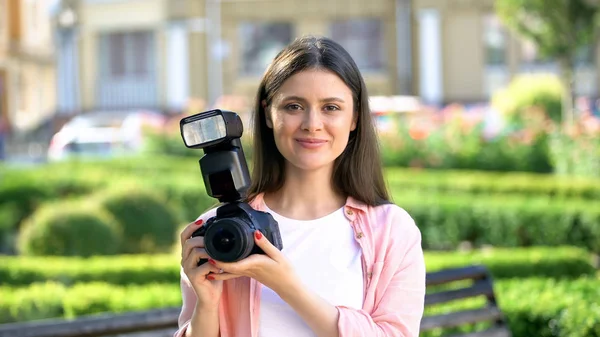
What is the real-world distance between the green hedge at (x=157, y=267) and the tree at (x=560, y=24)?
7.94 metres

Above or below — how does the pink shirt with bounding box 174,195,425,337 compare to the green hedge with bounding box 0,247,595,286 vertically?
above

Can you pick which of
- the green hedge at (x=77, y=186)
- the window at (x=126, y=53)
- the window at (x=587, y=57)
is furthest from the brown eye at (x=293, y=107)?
the window at (x=126, y=53)

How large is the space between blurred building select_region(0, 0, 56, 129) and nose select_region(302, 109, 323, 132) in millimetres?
27482

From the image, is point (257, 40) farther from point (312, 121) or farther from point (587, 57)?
point (312, 121)

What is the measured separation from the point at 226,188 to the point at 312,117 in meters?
0.29

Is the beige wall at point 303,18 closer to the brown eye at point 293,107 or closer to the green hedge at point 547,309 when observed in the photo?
the green hedge at point 547,309

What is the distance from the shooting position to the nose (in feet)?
6.95

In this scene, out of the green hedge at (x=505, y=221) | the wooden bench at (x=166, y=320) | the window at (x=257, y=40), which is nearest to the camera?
the wooden bench at (x=166, y=320)

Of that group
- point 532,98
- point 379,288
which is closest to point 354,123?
point 379,288

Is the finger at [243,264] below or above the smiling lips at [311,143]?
below

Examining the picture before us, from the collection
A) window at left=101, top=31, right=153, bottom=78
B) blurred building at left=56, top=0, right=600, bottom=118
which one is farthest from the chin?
window at left=101, top=31, right=153, bottom=78

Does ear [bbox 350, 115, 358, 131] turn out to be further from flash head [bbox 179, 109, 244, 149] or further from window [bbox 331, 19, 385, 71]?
window [bbox 331, 19, 385, 71]

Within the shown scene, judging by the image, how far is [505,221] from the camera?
356 inches

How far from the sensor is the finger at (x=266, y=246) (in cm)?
191
